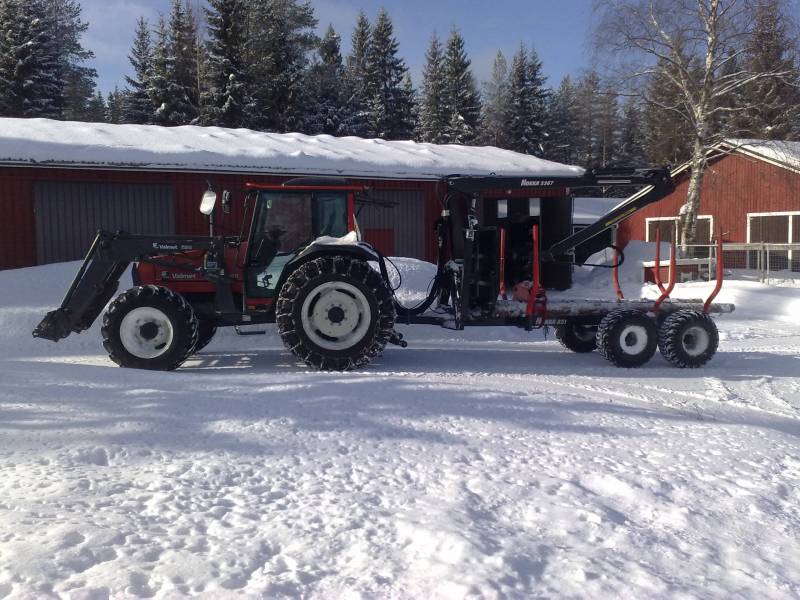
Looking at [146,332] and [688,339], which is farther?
[688,339]

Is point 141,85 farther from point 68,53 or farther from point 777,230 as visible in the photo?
point 777,230

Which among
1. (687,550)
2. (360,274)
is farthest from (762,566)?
(360,274)

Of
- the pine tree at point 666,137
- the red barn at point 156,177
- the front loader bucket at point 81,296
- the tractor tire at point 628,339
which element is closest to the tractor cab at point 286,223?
the front loader bucket at point 81,296

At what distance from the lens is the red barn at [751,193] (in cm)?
2348

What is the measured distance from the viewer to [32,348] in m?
9.04

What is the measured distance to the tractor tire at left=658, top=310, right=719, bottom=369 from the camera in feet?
26.2

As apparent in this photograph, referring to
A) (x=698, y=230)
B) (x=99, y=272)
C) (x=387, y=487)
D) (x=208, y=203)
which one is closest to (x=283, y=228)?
(x=208, y=203)

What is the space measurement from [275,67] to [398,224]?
73.0 ft

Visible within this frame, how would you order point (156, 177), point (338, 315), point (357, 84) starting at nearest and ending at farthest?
point (338, 315)
point (156, 177)
point (357, 84)

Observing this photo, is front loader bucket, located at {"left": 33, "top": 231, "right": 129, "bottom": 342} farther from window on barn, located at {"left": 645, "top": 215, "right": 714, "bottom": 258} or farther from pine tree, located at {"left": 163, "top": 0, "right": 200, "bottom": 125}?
pine tree, located at {"left": 163, "top": 0, "right": 200, "bottom": 125}

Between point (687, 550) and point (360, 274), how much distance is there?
4.74 m

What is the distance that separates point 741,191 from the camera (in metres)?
25.3

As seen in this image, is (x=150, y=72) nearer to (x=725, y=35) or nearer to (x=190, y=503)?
(x=725, y=35)

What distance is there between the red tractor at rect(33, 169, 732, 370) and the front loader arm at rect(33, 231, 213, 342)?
0.01 metres
